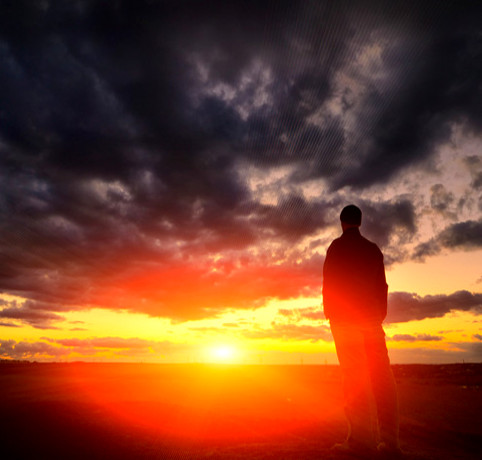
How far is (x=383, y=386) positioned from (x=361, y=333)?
566 millimetres

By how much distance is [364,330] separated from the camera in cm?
390

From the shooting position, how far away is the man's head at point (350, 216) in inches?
180

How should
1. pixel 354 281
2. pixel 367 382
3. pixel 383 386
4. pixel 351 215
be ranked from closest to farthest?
pixel 383 386 → pixel 367 382 → pixel 354 281 → pixel 351 215

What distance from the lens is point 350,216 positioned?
4.58 m

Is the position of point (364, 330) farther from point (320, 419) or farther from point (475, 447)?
point (320, 419)

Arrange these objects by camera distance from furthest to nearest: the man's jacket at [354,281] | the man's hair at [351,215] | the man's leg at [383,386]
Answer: the man's hair at [351,215] < the man's jacket at [354,281] < the man's leg at [383,386]

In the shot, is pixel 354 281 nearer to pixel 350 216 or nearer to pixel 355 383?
pixel 350 216

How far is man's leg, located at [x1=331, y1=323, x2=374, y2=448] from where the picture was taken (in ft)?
12.1

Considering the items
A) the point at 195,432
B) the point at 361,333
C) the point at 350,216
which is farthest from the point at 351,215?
the point at 195,432

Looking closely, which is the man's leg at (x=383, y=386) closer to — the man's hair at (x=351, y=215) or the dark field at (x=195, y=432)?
the dark field at (x=195, y=432)

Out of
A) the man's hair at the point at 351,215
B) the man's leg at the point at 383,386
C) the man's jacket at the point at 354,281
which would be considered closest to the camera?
the man's leg at the point at 383,386

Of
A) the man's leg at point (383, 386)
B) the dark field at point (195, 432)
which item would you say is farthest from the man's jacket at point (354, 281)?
the dark field at point (195, 432)

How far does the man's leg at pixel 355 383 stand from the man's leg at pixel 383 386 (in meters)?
0.08

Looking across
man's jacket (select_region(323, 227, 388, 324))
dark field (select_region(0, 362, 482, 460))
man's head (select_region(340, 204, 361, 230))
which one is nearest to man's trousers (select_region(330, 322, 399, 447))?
man's jacket (select_region(323, 227, 388, 324))
